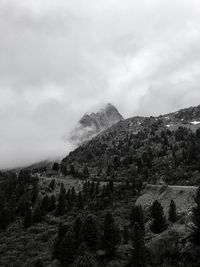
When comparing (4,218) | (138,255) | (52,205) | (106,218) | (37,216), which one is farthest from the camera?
(52,205)

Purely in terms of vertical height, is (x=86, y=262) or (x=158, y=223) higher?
(x=158, y=223)

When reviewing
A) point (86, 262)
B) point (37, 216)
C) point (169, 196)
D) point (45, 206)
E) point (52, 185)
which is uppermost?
point (52, 185)

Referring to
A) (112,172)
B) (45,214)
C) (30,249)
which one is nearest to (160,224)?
(30,249)

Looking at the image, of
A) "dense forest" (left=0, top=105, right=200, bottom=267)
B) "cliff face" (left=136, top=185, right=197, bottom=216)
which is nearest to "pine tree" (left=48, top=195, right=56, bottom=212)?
"dense forest" (left=0, top=105, right=200, bottom=267)

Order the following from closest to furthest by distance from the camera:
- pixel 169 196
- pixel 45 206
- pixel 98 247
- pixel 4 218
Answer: pixel 98 247, pixel 169 196, pixel 4 218, pixel 45 206

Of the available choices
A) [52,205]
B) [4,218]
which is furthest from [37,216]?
[52,205]

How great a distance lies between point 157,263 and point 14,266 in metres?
27.9


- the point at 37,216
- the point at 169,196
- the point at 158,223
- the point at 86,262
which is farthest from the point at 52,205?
the point at 86,262

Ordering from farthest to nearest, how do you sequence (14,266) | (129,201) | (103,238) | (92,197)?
1. (92,197)
2. (129,201)
3. (14,266)
4. (103,238)

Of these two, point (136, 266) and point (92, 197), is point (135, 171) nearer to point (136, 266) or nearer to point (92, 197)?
point (92, 197)

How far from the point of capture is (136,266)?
124 ft

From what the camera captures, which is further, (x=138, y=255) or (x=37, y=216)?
(x=37, y=216)

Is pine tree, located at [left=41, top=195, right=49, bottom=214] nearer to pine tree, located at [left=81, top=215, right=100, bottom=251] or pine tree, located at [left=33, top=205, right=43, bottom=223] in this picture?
pine tree, located at [left=33, top=205, right=43, bottom=223]

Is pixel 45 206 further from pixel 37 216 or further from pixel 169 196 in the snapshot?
pixel 169 196
